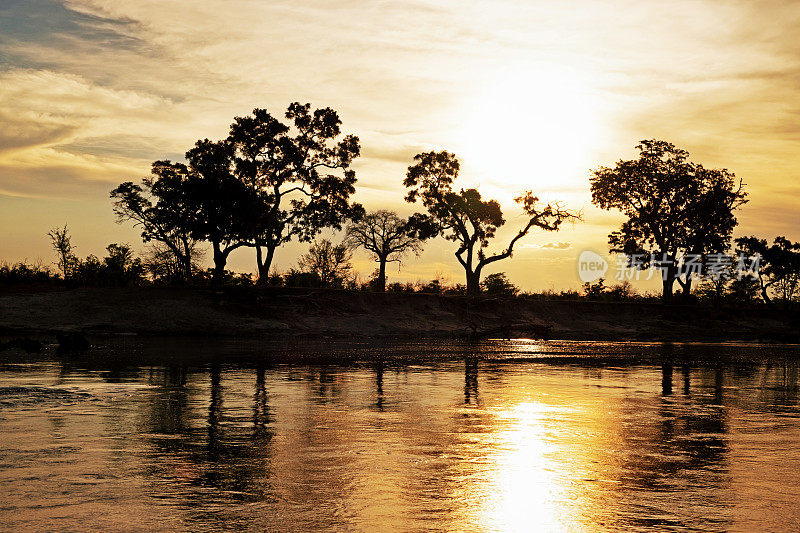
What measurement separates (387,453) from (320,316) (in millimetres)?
36146

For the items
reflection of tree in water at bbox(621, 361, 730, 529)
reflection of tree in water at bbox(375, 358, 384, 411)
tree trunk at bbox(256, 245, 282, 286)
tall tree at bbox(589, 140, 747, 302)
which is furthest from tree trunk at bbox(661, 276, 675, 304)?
reflection of tree in water at bbox(621, 361, 730, 529)

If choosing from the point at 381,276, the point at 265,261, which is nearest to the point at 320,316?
the point at 265,261

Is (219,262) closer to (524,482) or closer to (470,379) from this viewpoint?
(470,379)

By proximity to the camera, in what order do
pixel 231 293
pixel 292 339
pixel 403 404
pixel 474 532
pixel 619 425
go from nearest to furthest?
pixel 474 532, pixel 619 425, pixel 403 404, pixel 292 339, pixel 231 293

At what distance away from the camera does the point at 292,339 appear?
35.8 meters

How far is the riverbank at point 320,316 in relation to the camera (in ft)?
124

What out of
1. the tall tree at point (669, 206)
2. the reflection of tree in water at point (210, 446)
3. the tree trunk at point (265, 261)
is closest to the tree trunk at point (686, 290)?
the tall tree at point (669, 206)

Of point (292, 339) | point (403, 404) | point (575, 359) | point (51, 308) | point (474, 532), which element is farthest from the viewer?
point (51, 308)

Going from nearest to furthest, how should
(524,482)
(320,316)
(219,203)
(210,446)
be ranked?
1. (524,482)
2. (210,446)
3. (320,316)
4. (219,203)

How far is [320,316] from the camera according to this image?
145 feet

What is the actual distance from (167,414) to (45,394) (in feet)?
10.4

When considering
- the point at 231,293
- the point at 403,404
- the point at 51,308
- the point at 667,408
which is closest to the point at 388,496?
the point at 403,404

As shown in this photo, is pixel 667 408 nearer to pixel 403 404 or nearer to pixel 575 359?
pixel 403 404

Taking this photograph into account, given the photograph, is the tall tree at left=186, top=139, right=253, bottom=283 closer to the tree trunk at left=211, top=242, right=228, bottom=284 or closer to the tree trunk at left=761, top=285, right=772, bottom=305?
the tree trunk at left=211, top=242, right=228, bottom=284
